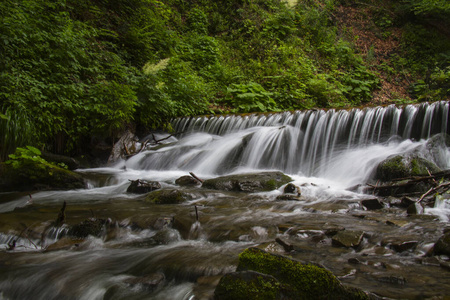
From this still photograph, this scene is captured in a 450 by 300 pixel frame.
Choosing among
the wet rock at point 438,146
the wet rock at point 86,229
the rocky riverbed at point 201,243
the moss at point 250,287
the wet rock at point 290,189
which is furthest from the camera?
the wet rock at point 438,146

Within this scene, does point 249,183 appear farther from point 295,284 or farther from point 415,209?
point 295,284

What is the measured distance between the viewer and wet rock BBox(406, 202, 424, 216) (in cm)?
365

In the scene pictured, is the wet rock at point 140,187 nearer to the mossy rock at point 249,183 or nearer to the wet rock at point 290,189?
the mossy rock at point 249,183

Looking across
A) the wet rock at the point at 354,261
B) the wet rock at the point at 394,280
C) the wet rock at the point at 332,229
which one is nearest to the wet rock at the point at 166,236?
the wet rock at the point at 332,229

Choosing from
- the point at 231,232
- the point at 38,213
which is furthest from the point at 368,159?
the point at 38,213

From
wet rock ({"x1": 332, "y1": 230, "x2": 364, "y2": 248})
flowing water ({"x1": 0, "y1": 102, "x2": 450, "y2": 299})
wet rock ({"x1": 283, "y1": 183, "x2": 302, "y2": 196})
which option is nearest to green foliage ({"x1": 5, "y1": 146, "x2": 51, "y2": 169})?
flowing water ({"x1": 0, "y1": 102, "x2": 450, "y2": 299})

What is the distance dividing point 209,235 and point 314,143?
5441 mm

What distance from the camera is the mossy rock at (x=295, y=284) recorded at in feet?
5.35

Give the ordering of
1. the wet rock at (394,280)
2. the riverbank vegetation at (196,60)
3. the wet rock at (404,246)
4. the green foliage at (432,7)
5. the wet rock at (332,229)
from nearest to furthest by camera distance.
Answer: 1. the wet rock at (394,280)
2. the wet rock at (404,246)
3. the wet rock at (332,229)
4. the riverbank vegetation at (196,60)
5. the green foliage at (432,7)

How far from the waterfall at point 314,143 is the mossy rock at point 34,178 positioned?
2.38m

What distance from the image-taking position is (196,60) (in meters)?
12.9

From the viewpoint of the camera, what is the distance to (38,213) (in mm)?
3883

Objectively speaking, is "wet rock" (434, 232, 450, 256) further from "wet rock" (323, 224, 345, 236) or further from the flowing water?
"wet rock" (323, 224, 345, 236)

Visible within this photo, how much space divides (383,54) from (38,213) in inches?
693
